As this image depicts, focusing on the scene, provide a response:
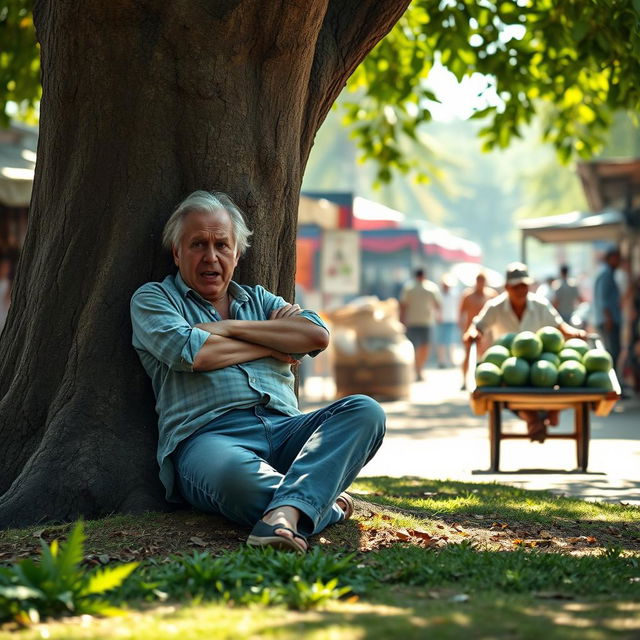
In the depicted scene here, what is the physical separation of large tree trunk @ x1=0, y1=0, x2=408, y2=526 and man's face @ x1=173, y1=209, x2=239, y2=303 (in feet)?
1.05

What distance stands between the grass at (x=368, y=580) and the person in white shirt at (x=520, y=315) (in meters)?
4.72

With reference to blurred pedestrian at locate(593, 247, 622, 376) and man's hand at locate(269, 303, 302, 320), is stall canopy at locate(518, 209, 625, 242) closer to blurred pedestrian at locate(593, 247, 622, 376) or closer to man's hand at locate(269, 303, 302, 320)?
blurred pedestrian at locate(593, 247, 622, 376)

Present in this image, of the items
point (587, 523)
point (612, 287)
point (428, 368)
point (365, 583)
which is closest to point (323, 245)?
point (612, 287)

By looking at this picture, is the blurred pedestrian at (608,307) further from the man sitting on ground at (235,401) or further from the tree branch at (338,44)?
the man sitting on ground at (235,401)

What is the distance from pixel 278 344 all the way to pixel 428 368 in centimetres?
2648

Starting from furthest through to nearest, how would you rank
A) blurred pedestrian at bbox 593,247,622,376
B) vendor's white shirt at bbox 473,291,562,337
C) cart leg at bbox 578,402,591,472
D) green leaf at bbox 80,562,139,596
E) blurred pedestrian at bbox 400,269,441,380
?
1. blurred pedestrian at bbox 400,269,441,380
2. blurred pedestrian at bbox 593,247,622,376
3. vendor's white shirt at bbox 473,291,562,337
4. cart leg at bbox 578,402,591,472
5. green leaf at bbox 80,562,139,596

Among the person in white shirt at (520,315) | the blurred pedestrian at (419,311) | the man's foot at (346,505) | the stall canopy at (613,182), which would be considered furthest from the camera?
the blurred pedestrian at (419,311)

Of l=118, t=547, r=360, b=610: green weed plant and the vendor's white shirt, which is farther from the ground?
the vendor's white shirt

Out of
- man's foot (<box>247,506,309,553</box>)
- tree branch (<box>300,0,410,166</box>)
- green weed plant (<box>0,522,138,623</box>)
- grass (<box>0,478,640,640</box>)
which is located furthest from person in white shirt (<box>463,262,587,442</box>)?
green weed plant (<box>0,522,138,623</box>)

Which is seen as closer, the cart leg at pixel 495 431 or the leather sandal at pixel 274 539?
the leather sandal at pixel 274 539

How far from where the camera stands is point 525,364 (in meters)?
10.2

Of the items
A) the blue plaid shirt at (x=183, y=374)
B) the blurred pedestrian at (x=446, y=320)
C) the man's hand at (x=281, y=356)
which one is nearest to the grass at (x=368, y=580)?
the blue plaid shirt at (x=183, y=374)

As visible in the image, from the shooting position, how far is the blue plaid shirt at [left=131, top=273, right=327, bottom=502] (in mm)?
5738

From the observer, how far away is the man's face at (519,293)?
39.1 feet
